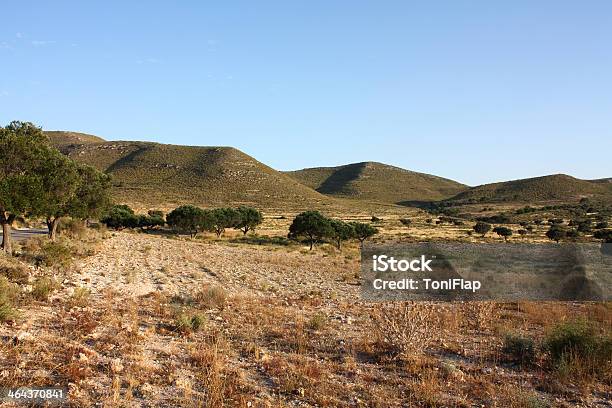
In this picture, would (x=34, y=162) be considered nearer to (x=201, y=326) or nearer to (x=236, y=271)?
(x=236, y=271)

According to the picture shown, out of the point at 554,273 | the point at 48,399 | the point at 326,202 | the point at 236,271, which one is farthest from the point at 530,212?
the point at 48,399

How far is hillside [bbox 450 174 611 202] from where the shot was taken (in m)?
149

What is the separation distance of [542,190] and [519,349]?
164m

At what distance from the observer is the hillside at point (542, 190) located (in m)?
149

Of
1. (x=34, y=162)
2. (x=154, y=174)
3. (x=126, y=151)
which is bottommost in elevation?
(x=34, y=162)

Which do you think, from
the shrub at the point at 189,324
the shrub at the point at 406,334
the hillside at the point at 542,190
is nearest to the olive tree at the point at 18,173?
the shrub at the point at 189,324

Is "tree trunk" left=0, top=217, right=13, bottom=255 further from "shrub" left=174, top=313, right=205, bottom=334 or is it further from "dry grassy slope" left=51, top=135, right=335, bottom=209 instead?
"dry grassy slope" left=51, top=135, right=335, bottom=209

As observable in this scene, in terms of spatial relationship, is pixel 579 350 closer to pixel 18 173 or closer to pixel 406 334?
pixel 406 334

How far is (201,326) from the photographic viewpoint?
10.8 m

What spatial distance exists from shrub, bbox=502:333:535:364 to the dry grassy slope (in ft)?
299

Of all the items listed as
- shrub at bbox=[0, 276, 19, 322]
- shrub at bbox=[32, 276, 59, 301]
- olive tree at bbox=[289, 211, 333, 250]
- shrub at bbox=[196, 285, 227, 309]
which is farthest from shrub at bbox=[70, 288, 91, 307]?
olive tree at bbox=[289, 211, 333, 250]

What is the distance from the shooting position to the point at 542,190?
Answer: 155m

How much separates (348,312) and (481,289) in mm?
9793

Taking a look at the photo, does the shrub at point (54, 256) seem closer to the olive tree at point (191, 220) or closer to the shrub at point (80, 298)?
the shrub at point (80, 298)
